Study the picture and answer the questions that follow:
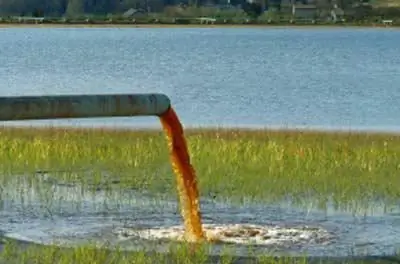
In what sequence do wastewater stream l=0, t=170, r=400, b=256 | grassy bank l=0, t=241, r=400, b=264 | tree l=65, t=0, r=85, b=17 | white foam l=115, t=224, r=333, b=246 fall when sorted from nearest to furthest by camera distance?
grassy bank l=0, t=241, r=400, b=264, wastewater stream l=0, t=170, r=400, b=256, white foam l=115, t=224, r=333, b=246, tree l=65, t=0, r=85, b=17

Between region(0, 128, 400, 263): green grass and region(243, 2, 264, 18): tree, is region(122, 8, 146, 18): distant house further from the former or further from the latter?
region(0, 128, 400, 263): green grass

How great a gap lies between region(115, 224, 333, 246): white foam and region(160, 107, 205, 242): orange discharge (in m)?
0.13

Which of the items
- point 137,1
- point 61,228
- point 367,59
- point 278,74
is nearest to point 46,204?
point 61,228

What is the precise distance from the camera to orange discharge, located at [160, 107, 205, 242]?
1341 cm

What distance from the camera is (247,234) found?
13.8 m

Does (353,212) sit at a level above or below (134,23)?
above

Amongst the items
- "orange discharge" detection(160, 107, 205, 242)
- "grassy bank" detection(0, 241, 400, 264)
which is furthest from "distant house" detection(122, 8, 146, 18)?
"grassy bank" detection(0, 241, 400, 264)

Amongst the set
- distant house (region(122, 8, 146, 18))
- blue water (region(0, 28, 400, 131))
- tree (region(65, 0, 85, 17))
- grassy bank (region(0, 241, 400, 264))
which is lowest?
distant house (region(122, 8, 146, 18))

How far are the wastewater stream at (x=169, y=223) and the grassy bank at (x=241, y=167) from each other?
0.67 meters

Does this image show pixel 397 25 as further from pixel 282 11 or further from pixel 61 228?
pixel 61 228

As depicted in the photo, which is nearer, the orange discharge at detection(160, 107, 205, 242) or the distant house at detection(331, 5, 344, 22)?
the orange discharge at detection(160, 107, 205, 242)

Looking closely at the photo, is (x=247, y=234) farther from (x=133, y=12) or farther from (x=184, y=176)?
(x=133, y=12)

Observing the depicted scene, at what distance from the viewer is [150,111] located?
1297 cm

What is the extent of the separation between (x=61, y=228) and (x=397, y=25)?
524ft
